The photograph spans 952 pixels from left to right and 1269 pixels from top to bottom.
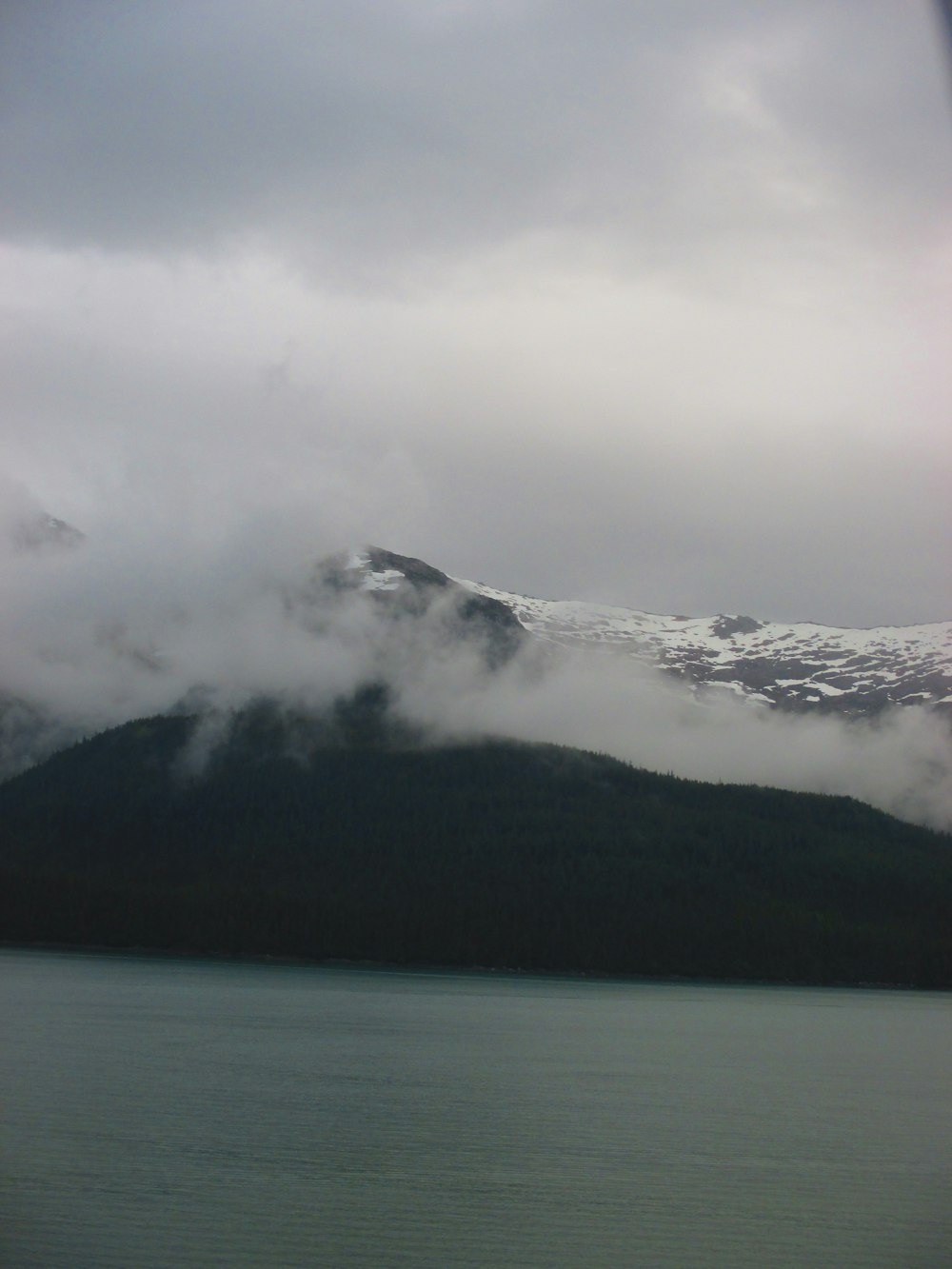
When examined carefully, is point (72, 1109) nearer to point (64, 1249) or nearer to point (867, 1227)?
point (64, 1249)

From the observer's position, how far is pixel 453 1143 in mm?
60938

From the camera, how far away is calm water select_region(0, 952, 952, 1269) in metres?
45.0

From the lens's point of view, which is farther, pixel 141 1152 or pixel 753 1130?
pixel 753 1130

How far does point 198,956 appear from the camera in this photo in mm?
187750

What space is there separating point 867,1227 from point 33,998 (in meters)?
90.3

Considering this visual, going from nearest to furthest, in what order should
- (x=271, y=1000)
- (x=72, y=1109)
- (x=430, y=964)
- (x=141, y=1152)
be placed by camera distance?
(x=141, y=1152)
(x=72, y=1109)
(x=271, y=1000)
(x=430, y=964)

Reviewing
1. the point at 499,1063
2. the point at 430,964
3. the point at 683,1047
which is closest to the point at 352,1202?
the point at 499,1063

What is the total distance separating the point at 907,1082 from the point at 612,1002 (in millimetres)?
65421

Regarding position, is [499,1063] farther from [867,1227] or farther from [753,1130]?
[867,1227]

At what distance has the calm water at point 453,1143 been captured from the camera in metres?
45.0

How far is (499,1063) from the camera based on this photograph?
91000 mm

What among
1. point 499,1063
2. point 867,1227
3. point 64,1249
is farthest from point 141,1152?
point 499,1063

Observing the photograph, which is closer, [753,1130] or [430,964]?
[753,1130]

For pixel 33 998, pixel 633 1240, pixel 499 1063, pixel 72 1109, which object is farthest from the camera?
pixel 33 998
